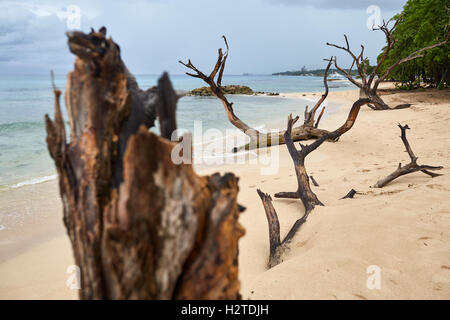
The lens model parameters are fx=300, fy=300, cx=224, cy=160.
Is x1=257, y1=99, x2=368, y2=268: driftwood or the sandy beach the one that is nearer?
the sandy beach

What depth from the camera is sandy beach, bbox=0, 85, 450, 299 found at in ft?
7.18

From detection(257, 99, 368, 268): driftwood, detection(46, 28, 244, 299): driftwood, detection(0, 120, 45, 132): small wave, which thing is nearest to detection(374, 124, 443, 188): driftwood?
detection(257, 99, 368, 268): driftwood

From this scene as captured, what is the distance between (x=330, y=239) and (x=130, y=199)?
2356 mm

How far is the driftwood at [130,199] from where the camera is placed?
1017mm

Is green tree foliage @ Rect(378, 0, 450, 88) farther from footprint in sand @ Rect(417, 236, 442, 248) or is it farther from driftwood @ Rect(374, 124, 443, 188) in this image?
footprint in sand @ Rect(417, 236, 442, 248)

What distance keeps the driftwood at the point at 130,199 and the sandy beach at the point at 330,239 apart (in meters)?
1.28

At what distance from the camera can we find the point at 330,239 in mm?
2859

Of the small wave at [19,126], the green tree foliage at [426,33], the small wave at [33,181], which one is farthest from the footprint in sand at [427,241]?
the small wave at [19,126]

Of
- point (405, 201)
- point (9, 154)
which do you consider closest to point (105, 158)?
point (405, 201)

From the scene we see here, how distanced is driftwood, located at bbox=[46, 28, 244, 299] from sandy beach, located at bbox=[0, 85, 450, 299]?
1.28 meters

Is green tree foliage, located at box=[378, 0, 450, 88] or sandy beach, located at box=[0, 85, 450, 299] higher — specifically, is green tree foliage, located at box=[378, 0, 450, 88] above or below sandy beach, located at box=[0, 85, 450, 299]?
above

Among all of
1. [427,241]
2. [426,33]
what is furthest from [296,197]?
[426,33]

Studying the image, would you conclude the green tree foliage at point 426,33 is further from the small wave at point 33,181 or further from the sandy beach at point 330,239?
the small wave at point 33,181

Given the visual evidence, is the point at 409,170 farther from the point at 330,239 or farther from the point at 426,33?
the point at 426,33
